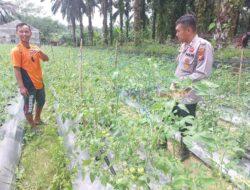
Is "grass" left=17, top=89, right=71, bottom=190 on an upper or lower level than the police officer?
lower

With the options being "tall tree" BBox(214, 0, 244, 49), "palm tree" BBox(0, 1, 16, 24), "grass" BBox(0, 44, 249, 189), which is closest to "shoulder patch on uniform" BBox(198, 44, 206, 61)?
"grass" BBox(0, 44, 249, 189)

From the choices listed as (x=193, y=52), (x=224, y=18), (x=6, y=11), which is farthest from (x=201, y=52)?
(x=6, y=11)

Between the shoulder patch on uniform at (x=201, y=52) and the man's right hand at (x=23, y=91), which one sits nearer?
the shoulder patch on uniform at (x=201, y=52)

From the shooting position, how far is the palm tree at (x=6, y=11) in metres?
49.4

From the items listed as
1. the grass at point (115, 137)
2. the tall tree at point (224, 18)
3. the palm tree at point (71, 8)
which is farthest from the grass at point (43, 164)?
the palm tree at point (71, 8)

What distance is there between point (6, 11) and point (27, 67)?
50.0 m

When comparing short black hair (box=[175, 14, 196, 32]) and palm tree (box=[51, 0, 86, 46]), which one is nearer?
short black hair (box=[175, 14, 196, 32])

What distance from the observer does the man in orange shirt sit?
4668mm

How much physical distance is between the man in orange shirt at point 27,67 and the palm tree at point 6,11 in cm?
4771

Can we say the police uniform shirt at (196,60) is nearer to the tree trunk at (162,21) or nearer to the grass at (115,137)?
the grass at (115,137)

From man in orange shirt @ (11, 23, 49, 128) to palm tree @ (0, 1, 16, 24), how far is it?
47.7m

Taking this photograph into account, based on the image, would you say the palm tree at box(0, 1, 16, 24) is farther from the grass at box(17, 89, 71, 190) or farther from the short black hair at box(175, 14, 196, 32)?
the short black hair at box(175, 14, 196, 32)

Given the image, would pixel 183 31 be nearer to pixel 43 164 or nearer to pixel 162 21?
pixel 43 164

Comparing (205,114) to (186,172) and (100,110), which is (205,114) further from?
(186,172)
